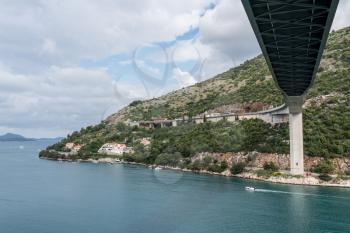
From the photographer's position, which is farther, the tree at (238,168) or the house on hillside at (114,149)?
the house on hillside at (114,149)

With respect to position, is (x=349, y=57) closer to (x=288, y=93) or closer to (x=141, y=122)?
(x=288, y=93)

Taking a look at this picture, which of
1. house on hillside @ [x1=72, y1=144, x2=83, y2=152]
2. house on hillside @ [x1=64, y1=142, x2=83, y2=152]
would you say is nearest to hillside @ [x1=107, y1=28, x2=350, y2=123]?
house on hillside @ [x1=64, y1=142, x2=83, y2=152]

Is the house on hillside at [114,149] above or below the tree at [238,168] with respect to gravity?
above

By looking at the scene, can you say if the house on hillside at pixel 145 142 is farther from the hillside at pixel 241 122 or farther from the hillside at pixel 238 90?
the hillside at pixel 238 90

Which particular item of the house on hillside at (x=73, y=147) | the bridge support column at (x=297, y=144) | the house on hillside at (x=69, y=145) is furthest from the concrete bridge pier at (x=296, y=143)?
the house on hillside at (x=69, y=145)

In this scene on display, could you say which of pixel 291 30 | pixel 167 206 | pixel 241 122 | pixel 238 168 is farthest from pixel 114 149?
pixel 291 30

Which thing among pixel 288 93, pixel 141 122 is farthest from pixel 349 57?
pixel 141 122

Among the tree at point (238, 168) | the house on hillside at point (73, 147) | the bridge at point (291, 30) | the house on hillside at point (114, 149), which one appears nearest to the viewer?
the bridge at point (291, 30)
